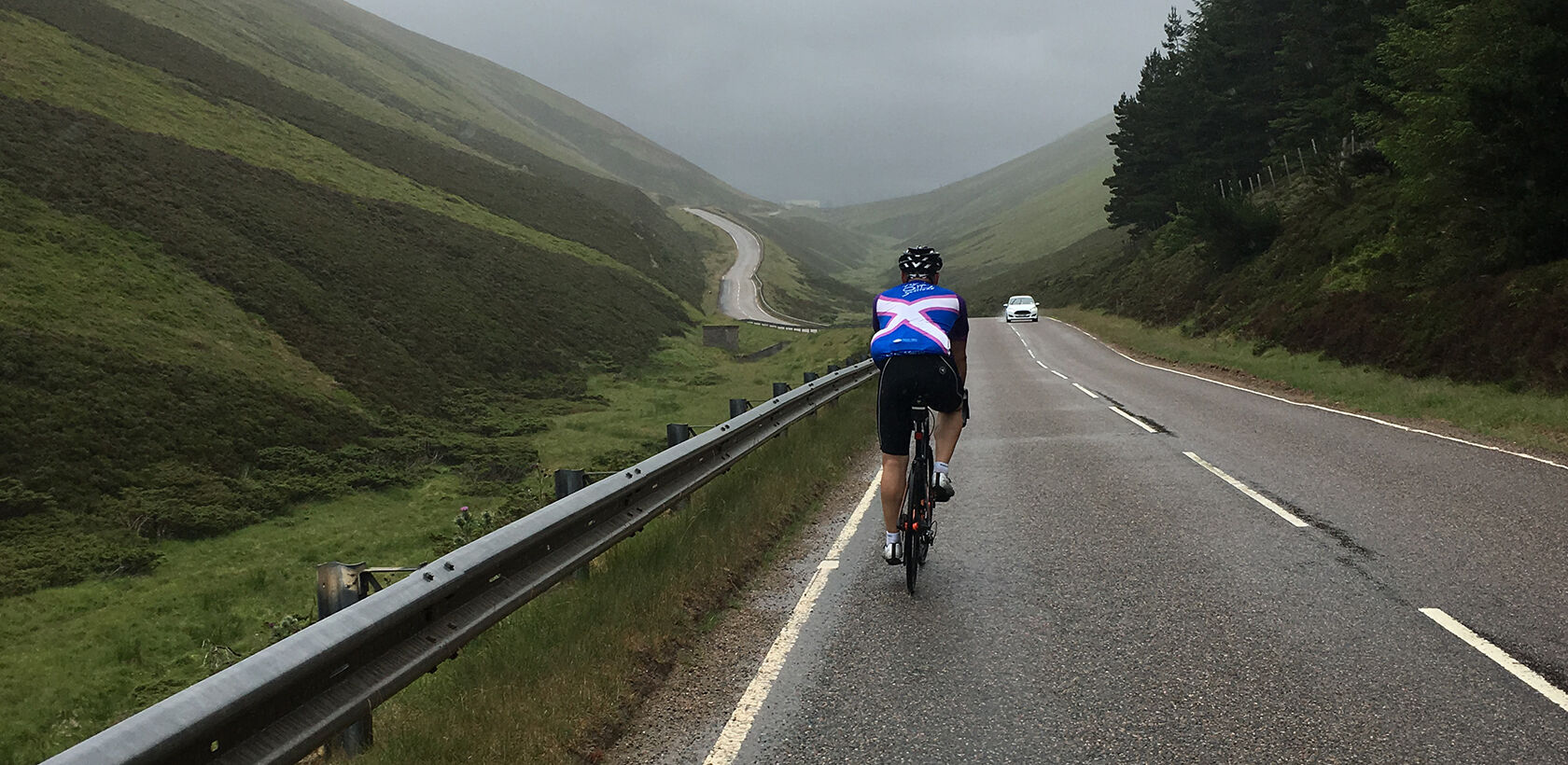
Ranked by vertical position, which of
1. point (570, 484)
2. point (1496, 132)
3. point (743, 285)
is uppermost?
point (1496, 132)

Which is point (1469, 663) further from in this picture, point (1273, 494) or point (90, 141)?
point (90, 141)

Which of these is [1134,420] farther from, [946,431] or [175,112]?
[175,112]

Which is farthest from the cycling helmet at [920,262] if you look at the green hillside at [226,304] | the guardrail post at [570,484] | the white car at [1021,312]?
the white car at [1021,312]

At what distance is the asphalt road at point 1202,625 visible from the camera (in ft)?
12.4

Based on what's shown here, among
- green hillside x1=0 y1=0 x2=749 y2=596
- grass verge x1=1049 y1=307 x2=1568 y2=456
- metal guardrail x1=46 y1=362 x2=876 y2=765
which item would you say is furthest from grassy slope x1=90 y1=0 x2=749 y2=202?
metal guardrail x1=46 y1=362 x2=876 y2=765

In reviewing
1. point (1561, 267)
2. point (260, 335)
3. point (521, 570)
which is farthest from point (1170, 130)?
point (521, 570)

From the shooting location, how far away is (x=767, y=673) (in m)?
4.71

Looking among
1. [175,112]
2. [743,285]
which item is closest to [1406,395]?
[175,112]

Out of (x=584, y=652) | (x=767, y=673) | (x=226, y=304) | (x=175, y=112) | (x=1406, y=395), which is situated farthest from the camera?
(x=175, y=112)

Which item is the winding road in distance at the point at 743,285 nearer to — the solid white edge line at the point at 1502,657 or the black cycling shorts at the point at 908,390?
the black cycling shorts at the point at 908,390

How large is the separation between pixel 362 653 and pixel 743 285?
309 ft

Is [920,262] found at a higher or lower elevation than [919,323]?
higher

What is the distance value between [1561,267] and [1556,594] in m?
13.9

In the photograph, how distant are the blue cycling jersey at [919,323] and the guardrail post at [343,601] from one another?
3.32 m
